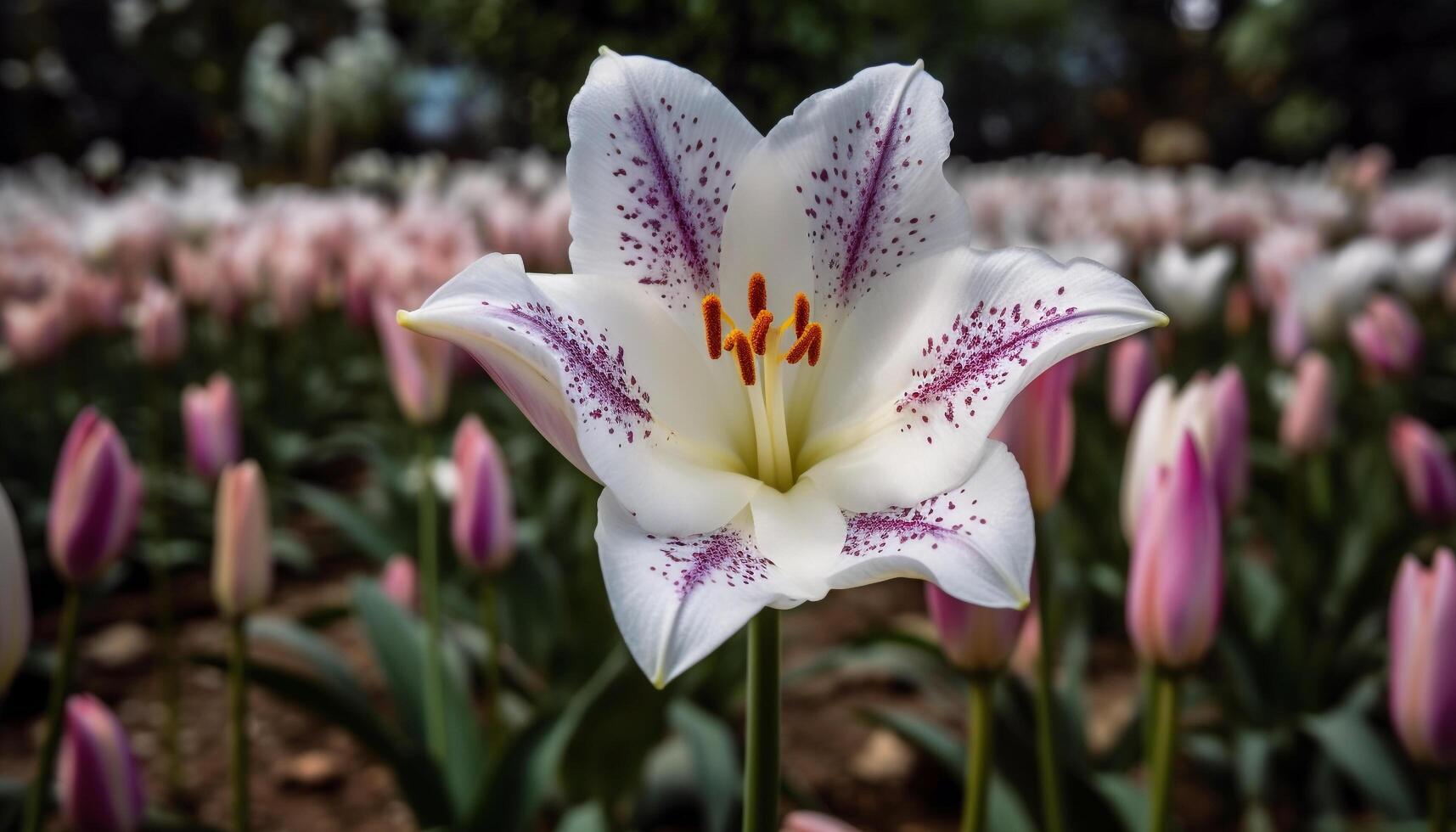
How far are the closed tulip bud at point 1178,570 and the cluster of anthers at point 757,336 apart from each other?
421 mm

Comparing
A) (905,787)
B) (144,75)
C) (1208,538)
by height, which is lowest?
(905,787)

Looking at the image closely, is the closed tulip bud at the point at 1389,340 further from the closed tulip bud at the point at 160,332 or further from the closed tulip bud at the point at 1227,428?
the closed tulip bud at the point at 160,332

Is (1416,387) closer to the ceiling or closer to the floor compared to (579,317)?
closer to the floor

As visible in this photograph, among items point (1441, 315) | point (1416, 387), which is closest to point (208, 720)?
point (1416, 387)

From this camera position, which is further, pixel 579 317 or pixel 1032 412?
pixel 1032 412

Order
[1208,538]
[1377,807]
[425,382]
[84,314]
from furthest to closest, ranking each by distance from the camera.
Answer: [84,314] → [425,382] → [1377,807] → [1208,538]

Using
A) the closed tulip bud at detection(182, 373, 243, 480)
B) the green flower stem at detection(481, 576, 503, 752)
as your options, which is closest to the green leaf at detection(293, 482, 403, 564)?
the closed tulip bud at detection(182, 373, 243, 480)

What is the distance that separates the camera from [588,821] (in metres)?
1.37

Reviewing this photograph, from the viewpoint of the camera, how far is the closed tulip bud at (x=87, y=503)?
1174 millimetres

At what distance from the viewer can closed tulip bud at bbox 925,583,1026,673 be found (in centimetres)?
96

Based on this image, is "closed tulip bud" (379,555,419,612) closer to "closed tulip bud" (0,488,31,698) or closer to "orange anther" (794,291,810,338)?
"closed tulip bud" (0,488,31,698)

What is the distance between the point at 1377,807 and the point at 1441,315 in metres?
3.95

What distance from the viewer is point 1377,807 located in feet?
5.63

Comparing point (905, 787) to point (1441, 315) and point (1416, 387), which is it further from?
point (1441, 315)
